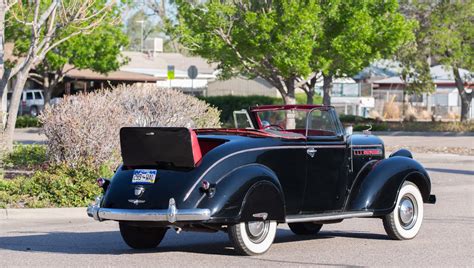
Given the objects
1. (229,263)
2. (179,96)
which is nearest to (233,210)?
(229,263)

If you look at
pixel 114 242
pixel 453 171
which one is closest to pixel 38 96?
Result: pixel 453 171

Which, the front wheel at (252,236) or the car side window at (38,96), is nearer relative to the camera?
the front wheel at (252,236)

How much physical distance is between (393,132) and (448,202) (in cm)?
2933

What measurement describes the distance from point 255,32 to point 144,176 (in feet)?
86.6

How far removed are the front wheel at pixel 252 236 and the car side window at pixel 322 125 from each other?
5.56ft

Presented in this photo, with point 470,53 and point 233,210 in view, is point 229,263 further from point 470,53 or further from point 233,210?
Result: point 470,53

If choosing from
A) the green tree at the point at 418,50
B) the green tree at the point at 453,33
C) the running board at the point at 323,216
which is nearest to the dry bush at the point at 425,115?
the green tree at the point at 418,50

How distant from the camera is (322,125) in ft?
39.9

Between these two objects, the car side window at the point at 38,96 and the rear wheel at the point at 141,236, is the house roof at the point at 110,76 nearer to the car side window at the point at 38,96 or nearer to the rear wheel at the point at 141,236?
the car side window at the point at 38,96

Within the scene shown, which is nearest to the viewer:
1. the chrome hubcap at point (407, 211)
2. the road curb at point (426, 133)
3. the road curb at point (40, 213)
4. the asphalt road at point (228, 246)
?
the asphalt road at point (228, 246)

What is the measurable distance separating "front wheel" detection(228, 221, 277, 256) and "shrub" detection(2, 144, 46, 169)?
10.2 meters

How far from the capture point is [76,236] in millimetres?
12930

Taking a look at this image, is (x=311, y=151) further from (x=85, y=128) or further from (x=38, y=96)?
(x=38, y=96)

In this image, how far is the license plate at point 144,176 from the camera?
1058 centimetres
